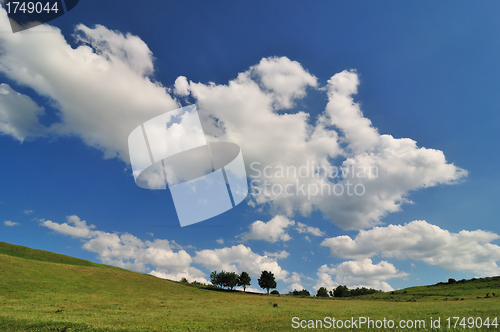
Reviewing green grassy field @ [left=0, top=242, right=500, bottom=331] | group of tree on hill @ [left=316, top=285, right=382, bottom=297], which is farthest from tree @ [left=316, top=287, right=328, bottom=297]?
green grassy field @ [left=0, top=242, right=500, bottom=331]

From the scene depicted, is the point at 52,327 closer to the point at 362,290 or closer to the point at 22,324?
the point at 22,324

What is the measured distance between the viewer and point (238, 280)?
120m

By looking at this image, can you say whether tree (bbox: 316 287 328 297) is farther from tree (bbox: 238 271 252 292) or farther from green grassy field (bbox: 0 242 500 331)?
green grassy field (bbox: 0 242 500 331)

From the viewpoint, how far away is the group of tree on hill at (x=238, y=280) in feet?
386

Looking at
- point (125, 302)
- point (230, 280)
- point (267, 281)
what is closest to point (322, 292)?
point (267, 281)

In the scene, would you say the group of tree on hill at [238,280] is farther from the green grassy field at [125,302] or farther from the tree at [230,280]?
the green grassy field at [125,302]

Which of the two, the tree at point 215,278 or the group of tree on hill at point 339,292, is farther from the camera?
the group of tree on hill at point 339,292

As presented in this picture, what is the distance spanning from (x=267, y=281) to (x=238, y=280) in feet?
44.3

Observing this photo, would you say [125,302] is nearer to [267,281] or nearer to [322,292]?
[267,281]

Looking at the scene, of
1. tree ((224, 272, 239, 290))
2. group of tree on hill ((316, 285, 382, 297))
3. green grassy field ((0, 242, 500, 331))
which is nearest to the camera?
green grassy field ((0, 242, 500, 331))

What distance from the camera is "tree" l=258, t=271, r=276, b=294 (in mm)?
118312

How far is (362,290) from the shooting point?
590ft

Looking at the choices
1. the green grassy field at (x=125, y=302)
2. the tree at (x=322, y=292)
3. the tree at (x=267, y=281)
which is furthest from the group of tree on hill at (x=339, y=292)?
the green grassy field at (x=125, y=302)

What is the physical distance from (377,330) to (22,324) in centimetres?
2491
